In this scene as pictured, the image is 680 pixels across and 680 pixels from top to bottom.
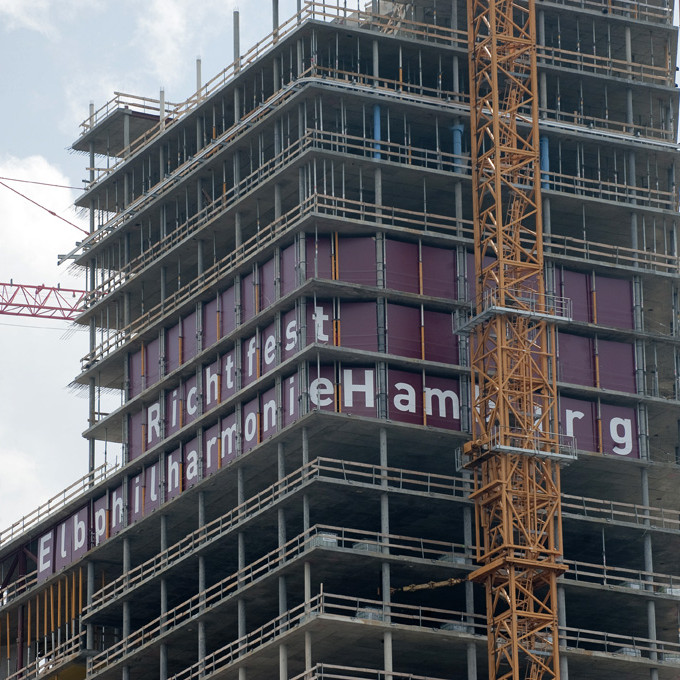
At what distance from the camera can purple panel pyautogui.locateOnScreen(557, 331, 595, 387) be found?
446ft

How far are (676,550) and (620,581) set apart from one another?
363 centimetres

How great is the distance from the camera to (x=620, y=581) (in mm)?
137625

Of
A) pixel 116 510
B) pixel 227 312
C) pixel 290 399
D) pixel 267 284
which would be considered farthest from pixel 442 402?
pixel 116 510

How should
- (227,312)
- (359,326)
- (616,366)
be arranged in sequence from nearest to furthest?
(359,326) → (616,366) → (227,312)

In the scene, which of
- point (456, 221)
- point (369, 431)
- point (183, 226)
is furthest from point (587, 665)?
point (183, 226)

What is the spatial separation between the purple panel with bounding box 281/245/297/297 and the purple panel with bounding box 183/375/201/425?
9619mm

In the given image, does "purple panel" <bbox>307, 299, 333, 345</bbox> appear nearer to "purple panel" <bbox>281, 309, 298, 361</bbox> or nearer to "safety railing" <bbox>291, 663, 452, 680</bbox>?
"purple panel" <bbox>281, 309, 298, 361</bbox>

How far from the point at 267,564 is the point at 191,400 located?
585 inches

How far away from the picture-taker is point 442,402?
132 m

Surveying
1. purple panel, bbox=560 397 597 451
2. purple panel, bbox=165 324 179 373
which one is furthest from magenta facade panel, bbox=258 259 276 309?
purple panel, bbox=560 397 597 451

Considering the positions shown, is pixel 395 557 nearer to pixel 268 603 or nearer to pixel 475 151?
pixel 268 603

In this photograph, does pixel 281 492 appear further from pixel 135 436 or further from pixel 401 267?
pixel 135 436

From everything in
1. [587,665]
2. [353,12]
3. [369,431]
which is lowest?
[587,665]

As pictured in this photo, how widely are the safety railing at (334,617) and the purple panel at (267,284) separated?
53.7 feet
